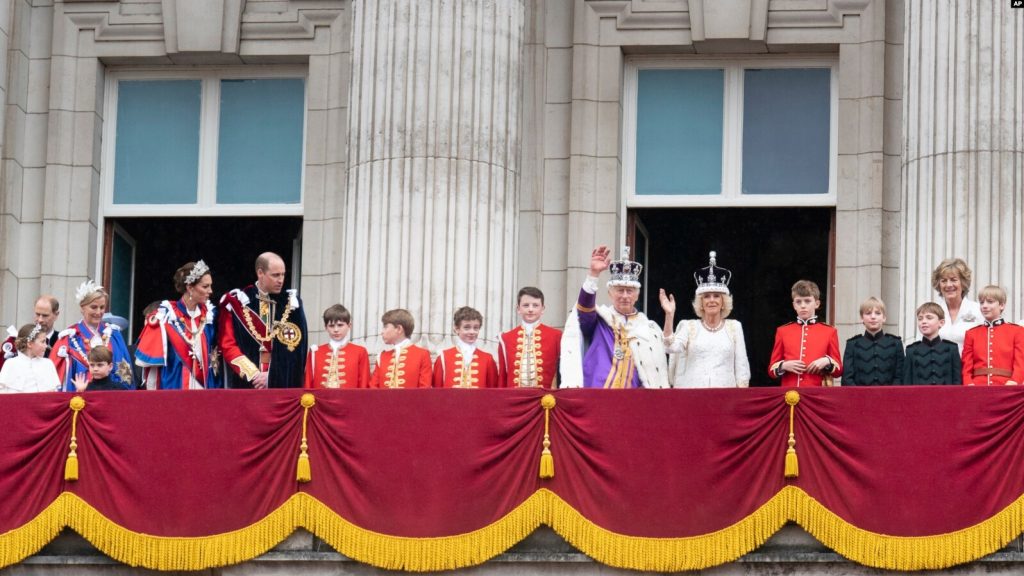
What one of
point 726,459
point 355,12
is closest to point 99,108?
point 355,12

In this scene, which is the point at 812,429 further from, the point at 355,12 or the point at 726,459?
the point at 355,12

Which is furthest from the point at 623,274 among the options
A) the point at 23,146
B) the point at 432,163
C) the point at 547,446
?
the point at 23,146

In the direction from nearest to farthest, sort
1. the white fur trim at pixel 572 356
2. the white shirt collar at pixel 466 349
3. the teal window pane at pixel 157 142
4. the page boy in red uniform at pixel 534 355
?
the white fur trim at pixel 572 356
the page boy in red uniform at pixel 534 355
the white shirt collar at pixel 466 349
the teal window pane at pixel 157 142

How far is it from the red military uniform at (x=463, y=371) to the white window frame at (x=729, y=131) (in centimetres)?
535

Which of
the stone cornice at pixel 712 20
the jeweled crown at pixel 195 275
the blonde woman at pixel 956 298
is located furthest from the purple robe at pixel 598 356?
the stone cornice at pixel 712 20

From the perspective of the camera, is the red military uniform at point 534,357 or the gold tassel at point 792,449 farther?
the red military uniform at point 534,357

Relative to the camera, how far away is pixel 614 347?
22.7 meters

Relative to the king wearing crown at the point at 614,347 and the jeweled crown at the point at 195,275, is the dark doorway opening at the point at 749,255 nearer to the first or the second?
the king wearing crown at the point at 614,347

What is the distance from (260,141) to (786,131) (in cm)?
613

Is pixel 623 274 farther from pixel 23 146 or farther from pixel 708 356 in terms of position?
pixel 23 146

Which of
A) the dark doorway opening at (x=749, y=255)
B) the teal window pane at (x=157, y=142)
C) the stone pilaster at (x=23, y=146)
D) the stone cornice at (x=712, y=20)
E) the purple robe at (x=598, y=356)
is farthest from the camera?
the teal window pane at (x=157, y=142)

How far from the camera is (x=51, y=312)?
24031 mm

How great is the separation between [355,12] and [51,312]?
515cm

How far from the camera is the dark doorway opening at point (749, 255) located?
2861 cm
